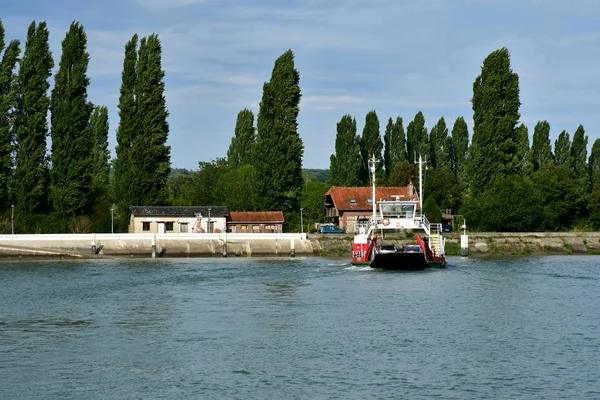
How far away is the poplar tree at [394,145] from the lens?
476 ft

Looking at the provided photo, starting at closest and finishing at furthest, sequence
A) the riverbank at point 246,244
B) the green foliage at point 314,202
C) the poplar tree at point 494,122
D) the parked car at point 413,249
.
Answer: the parked car at point 413,249
the riverbank at point 246,244
the poplar tree at point 494,122
the green foliage at point 314,202

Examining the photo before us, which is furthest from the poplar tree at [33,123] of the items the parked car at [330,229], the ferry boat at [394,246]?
the ferry boat at [394,246]

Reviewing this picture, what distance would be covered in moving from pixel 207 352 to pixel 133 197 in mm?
69001

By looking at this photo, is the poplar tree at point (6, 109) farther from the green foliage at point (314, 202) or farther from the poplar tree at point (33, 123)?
the green foliage at point (314, 202)

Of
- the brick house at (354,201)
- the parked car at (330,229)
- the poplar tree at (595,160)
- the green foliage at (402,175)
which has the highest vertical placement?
the poplar tree at (595,160)

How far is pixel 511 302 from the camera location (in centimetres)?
5025

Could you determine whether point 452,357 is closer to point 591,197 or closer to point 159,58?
point 159,58

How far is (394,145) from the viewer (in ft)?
480

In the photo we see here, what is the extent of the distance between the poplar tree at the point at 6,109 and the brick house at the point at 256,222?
26822 millimetres

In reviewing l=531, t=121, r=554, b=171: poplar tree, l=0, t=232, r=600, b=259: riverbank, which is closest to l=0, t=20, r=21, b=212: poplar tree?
l=0, t=232, r=600, b=259: riverbank

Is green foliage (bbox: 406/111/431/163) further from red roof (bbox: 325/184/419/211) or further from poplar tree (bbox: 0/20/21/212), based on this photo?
poplar tree (bbox: 0/20/21/212)

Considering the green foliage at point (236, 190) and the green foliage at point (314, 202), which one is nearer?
the green foliage at point (236, 190)

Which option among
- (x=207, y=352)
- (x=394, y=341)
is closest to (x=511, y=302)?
(x=394, y=341)

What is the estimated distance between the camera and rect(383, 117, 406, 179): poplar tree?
476 ft
